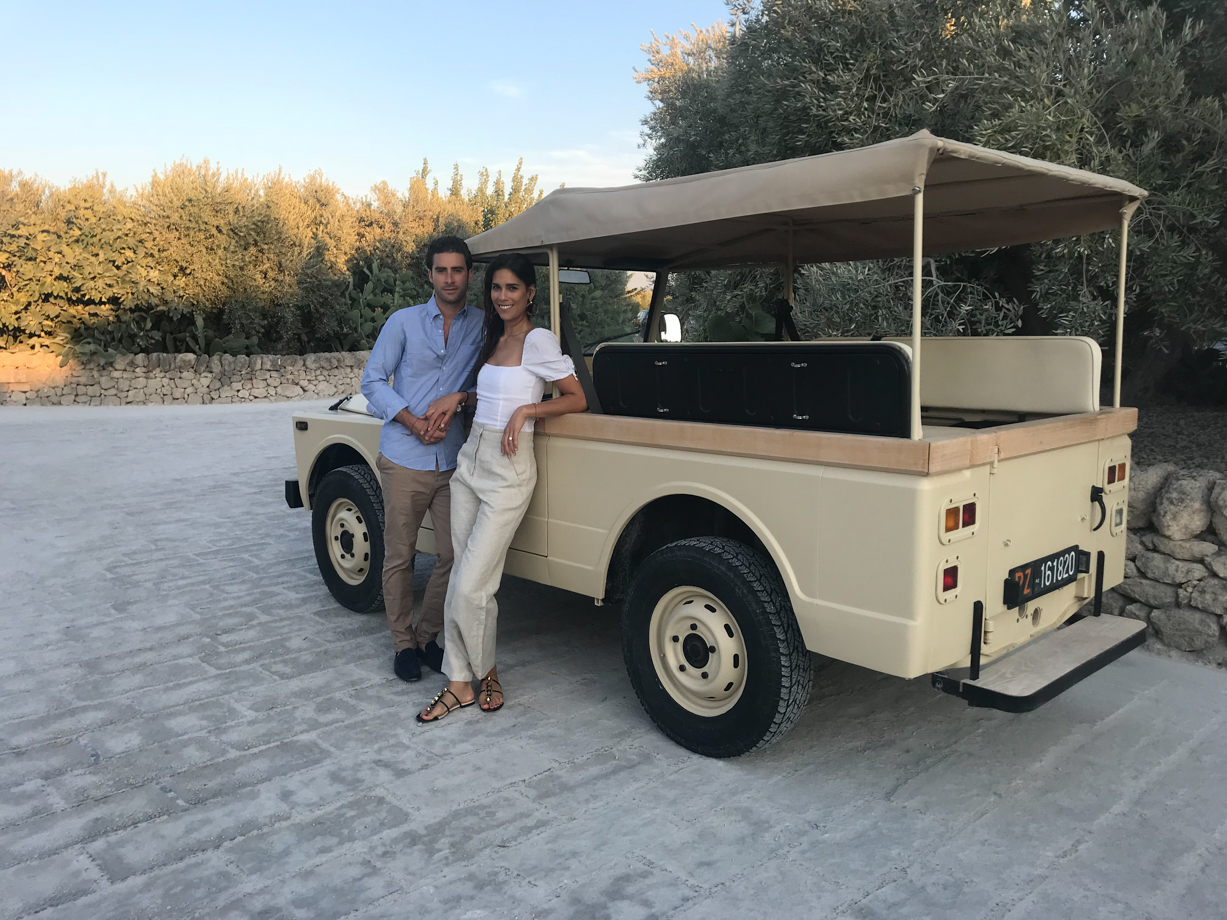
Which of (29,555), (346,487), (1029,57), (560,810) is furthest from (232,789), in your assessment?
(1029,57)

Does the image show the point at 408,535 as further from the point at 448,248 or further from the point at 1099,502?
the point at 1099,502

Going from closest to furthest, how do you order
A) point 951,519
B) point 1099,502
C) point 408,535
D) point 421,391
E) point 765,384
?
point 951,519 < point 765,384 < point 1099,502 < point 421,391 < point 408,535

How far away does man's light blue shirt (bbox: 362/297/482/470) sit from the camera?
4.39m

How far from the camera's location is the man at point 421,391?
4320 millimetres

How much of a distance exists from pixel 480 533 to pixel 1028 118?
4.22 metres

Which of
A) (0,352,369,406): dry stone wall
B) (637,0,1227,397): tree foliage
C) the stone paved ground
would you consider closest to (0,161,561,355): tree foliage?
(0,352,369,406): dry stone wall

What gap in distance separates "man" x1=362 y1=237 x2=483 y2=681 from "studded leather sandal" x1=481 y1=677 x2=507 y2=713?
46 centimetres

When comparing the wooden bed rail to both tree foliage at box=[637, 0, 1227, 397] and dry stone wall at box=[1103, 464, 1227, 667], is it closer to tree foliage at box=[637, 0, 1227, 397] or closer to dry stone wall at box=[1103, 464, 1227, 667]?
dry stone wall at box=[1103, 464, 1227, 667]

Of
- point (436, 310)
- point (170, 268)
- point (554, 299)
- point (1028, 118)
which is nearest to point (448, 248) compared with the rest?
point (436, 310)

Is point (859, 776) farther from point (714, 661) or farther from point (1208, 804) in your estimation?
point (1208, 804)

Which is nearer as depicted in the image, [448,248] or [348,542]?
[448,248]

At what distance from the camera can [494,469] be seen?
3920mm

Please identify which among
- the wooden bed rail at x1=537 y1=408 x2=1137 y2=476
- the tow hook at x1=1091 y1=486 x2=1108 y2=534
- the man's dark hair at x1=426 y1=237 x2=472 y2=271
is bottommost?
the tow hook at x1=1091 y1=486 x2=1108 y2=534

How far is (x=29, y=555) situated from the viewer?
22.3ft
